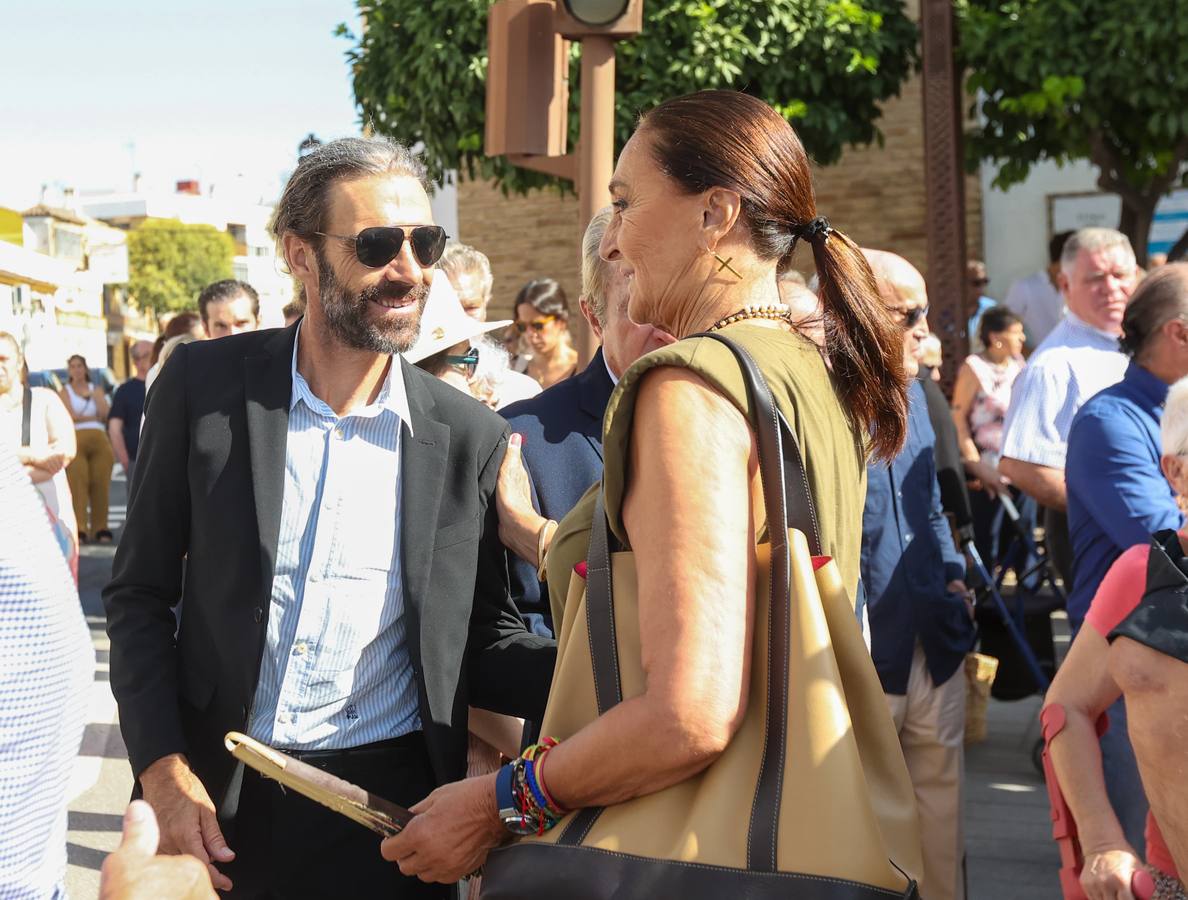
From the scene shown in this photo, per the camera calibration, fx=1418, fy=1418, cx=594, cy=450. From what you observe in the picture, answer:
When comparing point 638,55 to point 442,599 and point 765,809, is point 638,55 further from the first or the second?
point 765,809

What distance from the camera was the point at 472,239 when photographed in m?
20.2

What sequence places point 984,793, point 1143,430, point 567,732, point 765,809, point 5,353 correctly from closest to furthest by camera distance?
point 765,809, point 567,732, point 1143,430, point 984,793, point 5,353

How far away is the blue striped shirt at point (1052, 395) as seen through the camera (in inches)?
209

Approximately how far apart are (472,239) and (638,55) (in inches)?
301

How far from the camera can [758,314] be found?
2057 millimetres

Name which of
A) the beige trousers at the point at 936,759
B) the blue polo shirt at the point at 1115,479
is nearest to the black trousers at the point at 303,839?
the beige trousers at the point at 936,759

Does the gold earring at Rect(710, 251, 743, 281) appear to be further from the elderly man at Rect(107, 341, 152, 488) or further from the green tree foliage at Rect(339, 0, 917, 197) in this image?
the elderly man at Rect(107, 341, 152, 488)

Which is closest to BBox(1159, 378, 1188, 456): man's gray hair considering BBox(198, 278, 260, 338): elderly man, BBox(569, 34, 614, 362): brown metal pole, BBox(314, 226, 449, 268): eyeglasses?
BBox(314, 226, 449, 268): eyeglasses

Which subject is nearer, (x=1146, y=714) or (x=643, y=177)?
(x=643, y=177)

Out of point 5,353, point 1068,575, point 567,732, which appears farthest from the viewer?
point 5,353

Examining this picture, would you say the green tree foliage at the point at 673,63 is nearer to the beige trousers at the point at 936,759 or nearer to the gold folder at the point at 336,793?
the beige trousers at the point at 936,759

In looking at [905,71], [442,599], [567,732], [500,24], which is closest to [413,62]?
[905,71]

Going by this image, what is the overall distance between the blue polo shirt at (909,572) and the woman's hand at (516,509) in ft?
4.95

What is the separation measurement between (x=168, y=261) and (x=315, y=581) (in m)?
72.9
